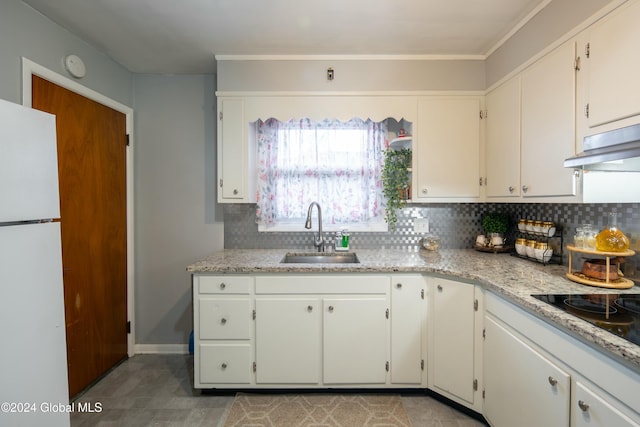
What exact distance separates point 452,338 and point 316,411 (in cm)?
96

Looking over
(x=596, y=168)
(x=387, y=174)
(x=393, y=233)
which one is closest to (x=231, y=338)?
(x=393, y=233)

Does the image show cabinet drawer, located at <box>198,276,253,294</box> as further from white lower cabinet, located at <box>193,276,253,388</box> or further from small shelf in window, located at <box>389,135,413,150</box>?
small shelf in window, located at <box>389,135,413,150</box>

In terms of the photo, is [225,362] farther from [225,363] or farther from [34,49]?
[34,49]

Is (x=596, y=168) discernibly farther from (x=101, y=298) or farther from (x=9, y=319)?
(x=101, y=298)

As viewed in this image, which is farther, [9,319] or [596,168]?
[596,168]

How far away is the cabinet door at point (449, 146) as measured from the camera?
89.3 inches

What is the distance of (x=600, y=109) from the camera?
130cm

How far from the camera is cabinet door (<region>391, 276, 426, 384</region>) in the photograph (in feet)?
6.32

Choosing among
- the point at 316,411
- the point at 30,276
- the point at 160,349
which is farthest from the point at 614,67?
the point at 160,349

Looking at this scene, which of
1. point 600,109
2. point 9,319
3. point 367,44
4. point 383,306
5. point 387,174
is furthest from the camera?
point 387,174

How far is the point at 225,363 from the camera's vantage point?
6.40 ft

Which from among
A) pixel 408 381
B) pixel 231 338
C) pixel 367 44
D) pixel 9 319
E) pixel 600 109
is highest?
pixel 367 44

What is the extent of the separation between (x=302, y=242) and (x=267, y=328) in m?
0.82

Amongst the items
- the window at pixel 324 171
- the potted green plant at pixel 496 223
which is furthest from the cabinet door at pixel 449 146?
the window at pixel 324 171
